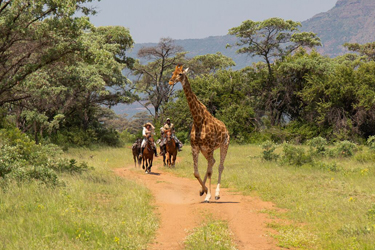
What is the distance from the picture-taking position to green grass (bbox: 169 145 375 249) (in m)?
7.24

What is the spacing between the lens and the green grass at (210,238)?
6600 millimetres

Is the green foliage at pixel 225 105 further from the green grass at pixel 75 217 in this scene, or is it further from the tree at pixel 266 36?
the green grass at pixel 75 217

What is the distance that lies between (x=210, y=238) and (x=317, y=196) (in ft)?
16.8

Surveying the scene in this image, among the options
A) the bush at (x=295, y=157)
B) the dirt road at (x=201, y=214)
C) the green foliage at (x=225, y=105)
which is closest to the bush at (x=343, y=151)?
the bush at (x=295, y=157)

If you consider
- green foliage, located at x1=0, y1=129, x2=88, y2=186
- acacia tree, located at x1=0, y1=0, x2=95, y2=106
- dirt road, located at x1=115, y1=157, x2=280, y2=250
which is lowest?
dirt road, located at x1=115, y1=157, x2=280, y2=250

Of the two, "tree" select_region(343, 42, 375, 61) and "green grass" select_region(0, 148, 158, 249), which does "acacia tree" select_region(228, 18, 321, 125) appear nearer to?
"tree" select_region(343, 42, 375, 61)

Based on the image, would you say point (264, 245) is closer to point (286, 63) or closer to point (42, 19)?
point (42, 19)

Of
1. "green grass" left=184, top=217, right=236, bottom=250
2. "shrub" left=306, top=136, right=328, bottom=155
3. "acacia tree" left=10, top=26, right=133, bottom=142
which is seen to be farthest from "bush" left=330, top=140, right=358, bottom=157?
"green grass" left=184, top=217, right=236, bottom=250

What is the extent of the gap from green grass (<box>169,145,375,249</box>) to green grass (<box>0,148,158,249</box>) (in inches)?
121

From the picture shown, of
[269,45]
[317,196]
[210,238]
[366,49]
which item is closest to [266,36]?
[269,45]

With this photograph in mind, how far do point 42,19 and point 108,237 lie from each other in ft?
26.6

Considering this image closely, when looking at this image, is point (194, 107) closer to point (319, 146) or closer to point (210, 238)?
point (210, 238)

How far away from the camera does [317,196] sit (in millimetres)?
10844

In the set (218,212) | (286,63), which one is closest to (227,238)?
(218,212)
